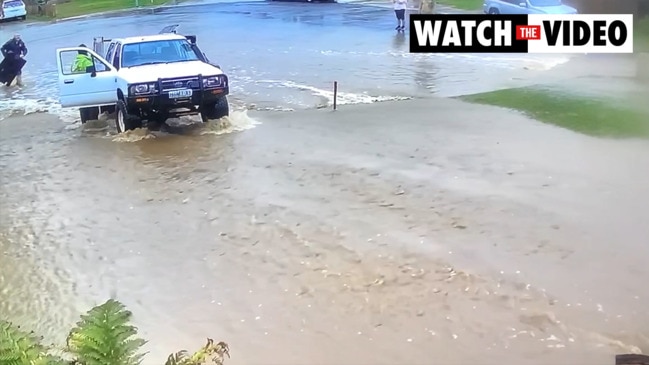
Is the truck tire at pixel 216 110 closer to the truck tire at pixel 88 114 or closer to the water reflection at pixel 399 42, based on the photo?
the truck tire at pixel 88 114

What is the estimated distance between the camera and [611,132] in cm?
1316

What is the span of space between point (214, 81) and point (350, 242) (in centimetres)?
619

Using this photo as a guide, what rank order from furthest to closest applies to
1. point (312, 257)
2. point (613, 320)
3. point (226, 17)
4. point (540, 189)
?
point (226, 17) < point (540, 189) < point (312, 257) < point (613, 320)

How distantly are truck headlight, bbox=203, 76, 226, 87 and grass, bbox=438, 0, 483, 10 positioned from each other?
21.2 metres

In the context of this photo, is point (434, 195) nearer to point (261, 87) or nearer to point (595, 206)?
point (595, 206)

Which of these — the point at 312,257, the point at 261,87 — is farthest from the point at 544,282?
the point at 261,87

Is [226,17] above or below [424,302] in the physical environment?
above

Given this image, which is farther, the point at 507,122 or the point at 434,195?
the point at 507,122

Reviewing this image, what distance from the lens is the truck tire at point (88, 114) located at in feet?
54.1

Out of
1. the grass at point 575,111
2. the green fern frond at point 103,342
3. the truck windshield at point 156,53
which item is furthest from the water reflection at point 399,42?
the green fern frond at point 103,342

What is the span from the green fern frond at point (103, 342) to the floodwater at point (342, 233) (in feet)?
5.48

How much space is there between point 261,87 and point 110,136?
208 inches

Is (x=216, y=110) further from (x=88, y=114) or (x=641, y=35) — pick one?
(x=641, y=35)

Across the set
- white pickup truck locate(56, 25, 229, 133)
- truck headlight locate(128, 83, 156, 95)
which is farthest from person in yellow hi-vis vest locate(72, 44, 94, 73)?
truck headlight locate(128, 83, 156, 95)
